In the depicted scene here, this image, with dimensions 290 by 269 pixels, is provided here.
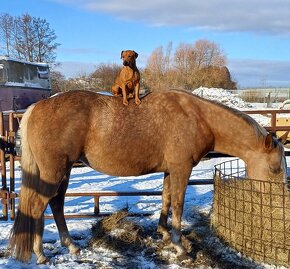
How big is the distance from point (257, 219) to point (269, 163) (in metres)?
0.66

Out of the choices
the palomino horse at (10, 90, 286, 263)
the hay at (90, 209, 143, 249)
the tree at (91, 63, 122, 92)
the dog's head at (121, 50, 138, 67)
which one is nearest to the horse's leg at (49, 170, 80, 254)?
the palomino horse at (10, 90, 286, 263)

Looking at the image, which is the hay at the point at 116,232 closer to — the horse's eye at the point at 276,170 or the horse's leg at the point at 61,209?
the horse's leg at the point at 61,209

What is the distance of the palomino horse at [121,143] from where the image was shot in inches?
157

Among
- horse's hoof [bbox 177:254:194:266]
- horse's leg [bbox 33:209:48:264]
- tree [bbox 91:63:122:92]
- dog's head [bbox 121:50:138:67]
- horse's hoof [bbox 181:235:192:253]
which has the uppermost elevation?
tree [bbox 91:63:122:92]

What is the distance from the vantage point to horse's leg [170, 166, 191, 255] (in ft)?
13.8

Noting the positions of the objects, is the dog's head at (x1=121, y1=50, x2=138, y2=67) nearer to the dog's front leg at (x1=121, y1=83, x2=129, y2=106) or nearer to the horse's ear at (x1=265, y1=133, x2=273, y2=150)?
the dog's front leg at (x1=121, y1=83, x2=129, y2=106)

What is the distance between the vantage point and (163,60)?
145ft

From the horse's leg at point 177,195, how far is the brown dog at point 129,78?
3.02ft

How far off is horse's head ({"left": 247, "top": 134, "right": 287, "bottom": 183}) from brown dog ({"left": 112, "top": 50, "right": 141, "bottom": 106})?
A: 1.52 metres

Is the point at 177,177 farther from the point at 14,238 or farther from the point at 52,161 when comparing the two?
the point at 14,238

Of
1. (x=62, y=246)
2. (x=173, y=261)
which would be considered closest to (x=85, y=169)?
(x=62, y=246)

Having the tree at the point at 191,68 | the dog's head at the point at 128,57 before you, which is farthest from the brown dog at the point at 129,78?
the tree at the point at 191,68

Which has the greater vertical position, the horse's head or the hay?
the horse's head

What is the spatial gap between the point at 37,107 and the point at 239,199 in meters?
2.51
